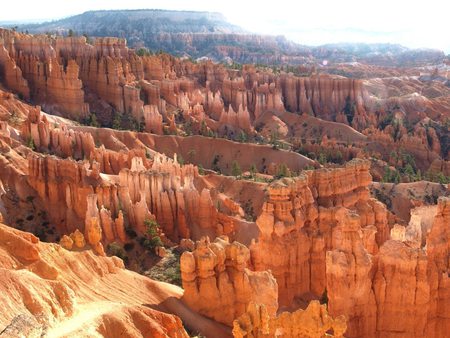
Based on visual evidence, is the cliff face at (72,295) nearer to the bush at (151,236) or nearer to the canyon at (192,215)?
the canyon at (192,215)

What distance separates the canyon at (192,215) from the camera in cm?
1784

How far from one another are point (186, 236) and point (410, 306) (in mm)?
17220

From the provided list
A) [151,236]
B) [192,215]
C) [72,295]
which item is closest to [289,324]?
[72,295]

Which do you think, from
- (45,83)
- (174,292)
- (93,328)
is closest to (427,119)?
(45,83)

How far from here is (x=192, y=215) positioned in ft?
121

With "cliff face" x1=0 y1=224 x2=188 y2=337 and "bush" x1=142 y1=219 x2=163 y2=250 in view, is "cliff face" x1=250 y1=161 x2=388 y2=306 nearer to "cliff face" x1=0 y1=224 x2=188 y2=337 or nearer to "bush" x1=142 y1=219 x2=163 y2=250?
"cliff face" x1=0 y1=224 x2=188 y2=337

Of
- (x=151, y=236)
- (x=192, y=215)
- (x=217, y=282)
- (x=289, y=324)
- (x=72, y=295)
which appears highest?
(x=72, y=295)

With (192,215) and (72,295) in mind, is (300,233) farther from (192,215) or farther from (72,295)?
(192,215)

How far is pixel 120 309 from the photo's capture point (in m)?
16.9

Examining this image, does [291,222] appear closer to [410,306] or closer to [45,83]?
[410,306]

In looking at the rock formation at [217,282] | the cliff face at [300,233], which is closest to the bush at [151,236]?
the cliff face at [300,233]

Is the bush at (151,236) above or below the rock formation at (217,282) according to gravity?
below

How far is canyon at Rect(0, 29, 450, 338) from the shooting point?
17.8 m

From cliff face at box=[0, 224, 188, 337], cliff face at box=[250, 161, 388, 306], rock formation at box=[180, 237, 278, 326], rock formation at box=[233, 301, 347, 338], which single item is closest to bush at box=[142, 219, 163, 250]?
cliff face at box=[250, 161, 388, 306]
